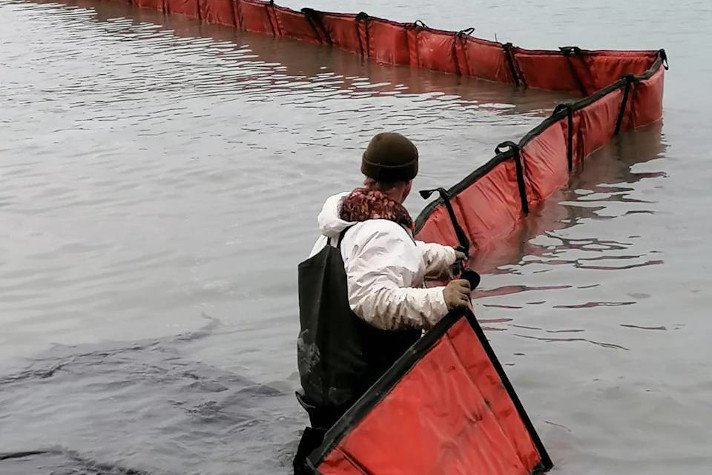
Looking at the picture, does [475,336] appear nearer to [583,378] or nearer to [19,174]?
[583,378]

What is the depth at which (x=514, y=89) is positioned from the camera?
17.8 metres

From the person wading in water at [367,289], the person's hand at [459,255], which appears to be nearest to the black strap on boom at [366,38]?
the person's hand at [459,255]

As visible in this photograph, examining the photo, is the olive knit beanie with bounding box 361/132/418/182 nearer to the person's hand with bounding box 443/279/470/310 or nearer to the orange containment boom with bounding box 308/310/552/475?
the person's hand with bounding box 443/279/470/310

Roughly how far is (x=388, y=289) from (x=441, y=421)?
0.72m

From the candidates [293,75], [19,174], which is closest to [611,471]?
[19,174]

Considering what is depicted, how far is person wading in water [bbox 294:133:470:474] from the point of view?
462 centimetres

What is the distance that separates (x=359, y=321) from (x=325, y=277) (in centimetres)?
28

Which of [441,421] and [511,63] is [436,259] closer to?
[441,421]

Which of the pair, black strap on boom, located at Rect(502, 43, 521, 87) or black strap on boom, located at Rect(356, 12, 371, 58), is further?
black strap on boom, located at Rect(356, 12, 371, 58)

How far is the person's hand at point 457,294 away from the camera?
4.66 meters

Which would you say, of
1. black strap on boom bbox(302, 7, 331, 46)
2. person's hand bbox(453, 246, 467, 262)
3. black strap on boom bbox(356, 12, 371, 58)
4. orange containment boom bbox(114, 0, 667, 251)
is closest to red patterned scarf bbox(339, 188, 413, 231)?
person's hand bbox(453, 246, 467, 262)

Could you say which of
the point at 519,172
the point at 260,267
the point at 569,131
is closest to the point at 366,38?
the point at 569,131

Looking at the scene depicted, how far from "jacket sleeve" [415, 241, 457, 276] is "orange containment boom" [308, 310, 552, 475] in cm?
43

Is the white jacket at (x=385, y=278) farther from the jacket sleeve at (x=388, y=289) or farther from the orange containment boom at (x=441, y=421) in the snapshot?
the orange containment boom at (x=441, y=421)
